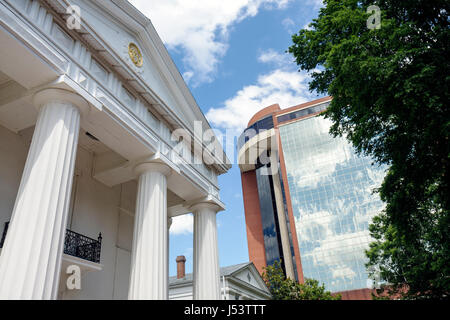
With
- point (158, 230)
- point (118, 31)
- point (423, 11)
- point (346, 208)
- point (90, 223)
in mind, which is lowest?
point (158, 230)

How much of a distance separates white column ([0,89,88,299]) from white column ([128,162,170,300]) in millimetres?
3474

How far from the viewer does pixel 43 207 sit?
7422 mm

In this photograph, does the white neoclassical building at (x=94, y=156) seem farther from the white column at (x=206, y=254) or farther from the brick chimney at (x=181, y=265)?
the brick chimney at (x=181, y=265)

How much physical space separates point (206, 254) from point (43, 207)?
353 inches

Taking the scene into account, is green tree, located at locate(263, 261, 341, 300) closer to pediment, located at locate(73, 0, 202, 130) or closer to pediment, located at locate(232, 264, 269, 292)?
pediment, located at locate(232, 264, 269, 292)

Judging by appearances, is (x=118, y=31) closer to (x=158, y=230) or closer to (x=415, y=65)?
(x=158, y=230)

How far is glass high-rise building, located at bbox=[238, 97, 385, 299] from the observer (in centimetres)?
5038

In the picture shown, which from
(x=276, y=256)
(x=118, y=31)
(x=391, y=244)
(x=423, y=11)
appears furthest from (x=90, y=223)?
(x=276, y=256)

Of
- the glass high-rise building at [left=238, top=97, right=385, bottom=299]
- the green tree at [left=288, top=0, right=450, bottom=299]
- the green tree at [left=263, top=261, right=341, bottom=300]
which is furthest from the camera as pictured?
the glass high-rise building at [left=238, top=97, right=385, bottom=299]

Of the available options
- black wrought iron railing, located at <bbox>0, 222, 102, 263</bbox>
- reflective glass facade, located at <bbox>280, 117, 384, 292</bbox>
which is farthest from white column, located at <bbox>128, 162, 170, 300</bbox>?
reflective glass facade, located at <bbox>280, 117, 384, 292</bbox>

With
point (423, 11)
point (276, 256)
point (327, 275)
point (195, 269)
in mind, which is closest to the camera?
point (423, 11)

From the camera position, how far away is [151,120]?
13352mm

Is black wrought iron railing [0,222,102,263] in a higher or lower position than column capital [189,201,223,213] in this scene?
lower
